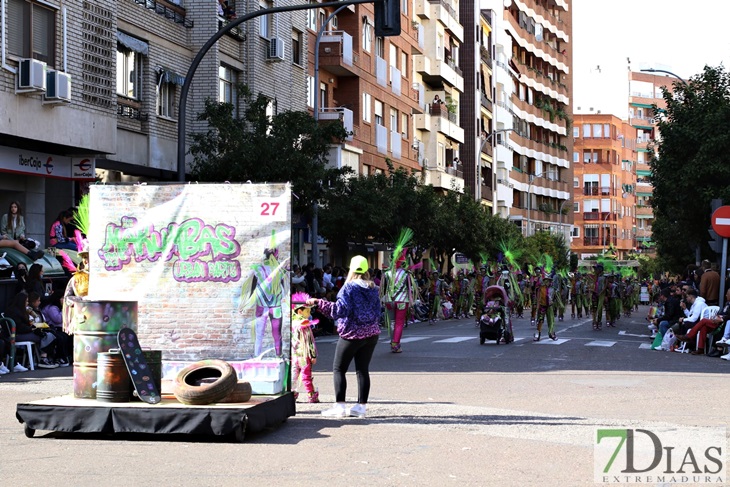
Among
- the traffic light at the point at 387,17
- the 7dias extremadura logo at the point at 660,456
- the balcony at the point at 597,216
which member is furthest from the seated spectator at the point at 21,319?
the balcony at the point at 597,216

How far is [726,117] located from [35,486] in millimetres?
30404

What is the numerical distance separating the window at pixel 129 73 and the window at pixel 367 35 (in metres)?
22.3

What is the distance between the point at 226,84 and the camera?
3709 centimetres

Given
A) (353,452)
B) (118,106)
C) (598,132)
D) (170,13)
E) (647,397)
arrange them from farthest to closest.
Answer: (598,132), (170,13), (118,106), (647,397), (353,452)

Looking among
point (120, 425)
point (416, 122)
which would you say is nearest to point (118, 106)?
point (120, 425)

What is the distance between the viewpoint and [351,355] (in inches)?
529

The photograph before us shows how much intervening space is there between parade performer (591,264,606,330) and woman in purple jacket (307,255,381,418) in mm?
23585

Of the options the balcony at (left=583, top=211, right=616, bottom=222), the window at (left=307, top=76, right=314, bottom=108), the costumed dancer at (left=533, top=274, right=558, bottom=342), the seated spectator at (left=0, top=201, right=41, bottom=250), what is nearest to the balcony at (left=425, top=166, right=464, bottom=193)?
the window at (left=307, top=76, right=314, bottom=108)

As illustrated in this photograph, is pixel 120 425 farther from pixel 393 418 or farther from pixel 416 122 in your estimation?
pixel 416 122

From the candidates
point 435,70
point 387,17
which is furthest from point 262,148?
point 435,70

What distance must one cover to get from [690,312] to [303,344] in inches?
529

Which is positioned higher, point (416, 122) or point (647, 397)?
point (416, 122)

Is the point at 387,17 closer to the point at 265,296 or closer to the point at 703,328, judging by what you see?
the point at 703,328

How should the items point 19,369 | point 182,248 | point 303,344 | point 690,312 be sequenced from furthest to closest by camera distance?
1. point 690,312
2. point 19,369
3. point 303,344
4. point 182,248
